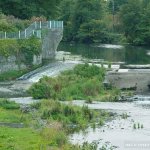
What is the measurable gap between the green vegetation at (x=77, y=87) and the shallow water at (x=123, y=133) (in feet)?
14.3

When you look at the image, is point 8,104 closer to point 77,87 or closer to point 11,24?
point 77,87

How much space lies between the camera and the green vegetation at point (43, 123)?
87.1 feet

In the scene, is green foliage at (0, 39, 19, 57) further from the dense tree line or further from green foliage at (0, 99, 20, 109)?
the dense tree line

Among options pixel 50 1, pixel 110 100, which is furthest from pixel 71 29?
pixel 110 100

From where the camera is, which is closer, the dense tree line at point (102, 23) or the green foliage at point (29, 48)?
the green foliage at point (29, 48)

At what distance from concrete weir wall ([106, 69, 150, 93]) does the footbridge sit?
44.6ft

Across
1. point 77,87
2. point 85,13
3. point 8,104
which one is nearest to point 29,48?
point 77,87

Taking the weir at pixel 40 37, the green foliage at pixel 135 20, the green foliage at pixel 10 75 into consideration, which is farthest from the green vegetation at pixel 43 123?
the green foliage at pixel 135 20

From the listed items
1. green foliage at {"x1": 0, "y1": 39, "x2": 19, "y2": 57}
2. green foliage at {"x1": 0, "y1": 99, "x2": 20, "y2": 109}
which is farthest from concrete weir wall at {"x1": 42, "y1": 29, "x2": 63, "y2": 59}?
green foliage at {"x1": 0, "y1": 99, "x2": 20, "y2": 109}

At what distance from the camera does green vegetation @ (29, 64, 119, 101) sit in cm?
4122

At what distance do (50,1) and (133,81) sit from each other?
Result: 123 feet

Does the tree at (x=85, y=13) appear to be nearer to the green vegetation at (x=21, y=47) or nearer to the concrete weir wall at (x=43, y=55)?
the concrete weir wall at (x=43, y=55)

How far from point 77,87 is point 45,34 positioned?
2458cm

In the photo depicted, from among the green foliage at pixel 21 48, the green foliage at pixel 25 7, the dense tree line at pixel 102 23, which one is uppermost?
the green foliage at pixel 25 7
